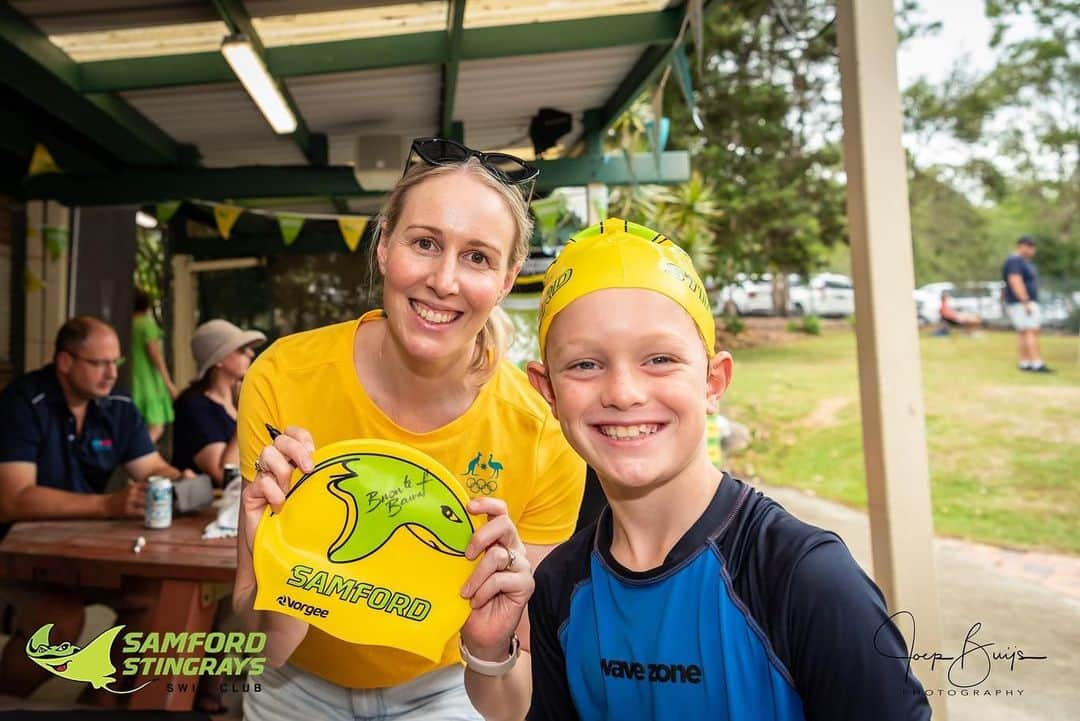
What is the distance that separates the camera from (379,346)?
1575 millimetres

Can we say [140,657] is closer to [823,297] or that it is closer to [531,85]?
[531,85]

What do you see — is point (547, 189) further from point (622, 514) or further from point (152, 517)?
point (622, 514)

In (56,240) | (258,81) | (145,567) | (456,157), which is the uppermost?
(258,81)

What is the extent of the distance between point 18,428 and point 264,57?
9.05ft

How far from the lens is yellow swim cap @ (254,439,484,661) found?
1109mm

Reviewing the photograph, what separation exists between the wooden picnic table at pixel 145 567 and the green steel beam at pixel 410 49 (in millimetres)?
3206

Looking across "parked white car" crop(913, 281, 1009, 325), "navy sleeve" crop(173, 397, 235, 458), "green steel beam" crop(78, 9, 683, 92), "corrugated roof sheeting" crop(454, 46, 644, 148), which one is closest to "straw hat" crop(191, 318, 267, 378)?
"navy sleeve" crop(173, 397, 235, 458)

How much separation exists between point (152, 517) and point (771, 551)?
2.58 m

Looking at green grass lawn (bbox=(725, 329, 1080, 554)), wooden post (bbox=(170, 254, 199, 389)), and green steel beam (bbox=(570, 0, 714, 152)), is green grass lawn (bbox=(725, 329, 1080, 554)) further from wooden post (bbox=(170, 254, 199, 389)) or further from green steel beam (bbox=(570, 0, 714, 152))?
wooden post (bbox=(170, 254, 199, 389))

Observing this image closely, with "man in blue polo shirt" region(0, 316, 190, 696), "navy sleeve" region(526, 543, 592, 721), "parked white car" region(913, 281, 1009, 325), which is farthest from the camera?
"parked white car" region(913, 281, 1009, 325)

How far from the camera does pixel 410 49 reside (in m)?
4.71

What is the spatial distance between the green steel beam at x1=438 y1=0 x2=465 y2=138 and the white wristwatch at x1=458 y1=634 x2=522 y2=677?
3.90m

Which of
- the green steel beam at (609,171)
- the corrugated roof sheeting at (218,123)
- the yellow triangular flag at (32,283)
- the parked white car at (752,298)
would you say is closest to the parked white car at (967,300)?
the parked white car at (752,298)

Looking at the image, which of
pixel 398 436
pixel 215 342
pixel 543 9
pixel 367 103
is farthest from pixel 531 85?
pixel 398 436
